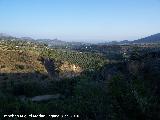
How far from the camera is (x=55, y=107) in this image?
14.9 metres

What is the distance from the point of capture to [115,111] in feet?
35.7

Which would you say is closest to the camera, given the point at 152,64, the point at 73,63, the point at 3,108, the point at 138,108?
the point at 138,108

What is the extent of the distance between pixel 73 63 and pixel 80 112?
73362mm

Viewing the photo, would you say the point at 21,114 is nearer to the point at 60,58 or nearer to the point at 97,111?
the point at 97,111

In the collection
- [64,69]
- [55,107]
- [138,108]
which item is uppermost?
[138,108]

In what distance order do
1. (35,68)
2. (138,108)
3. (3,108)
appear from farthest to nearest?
(35,68) < (3,108) < (138,108)

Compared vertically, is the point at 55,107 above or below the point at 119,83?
below

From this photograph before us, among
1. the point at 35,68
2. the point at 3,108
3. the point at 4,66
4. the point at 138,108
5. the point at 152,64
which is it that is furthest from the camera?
the point at 35,68

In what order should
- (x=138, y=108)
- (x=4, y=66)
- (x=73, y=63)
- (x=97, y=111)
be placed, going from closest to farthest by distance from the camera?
(x=138, y=108), (x=97, y=111), (x=4, y=66), (x=73, y=63)

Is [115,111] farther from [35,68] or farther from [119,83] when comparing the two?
[35,68]

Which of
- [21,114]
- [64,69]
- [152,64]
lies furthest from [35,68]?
[21,114]

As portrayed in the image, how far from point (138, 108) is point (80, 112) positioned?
340 centimetres

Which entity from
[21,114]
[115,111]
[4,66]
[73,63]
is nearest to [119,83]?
[115,111]

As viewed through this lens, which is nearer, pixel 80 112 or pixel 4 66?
pixel 80 112
